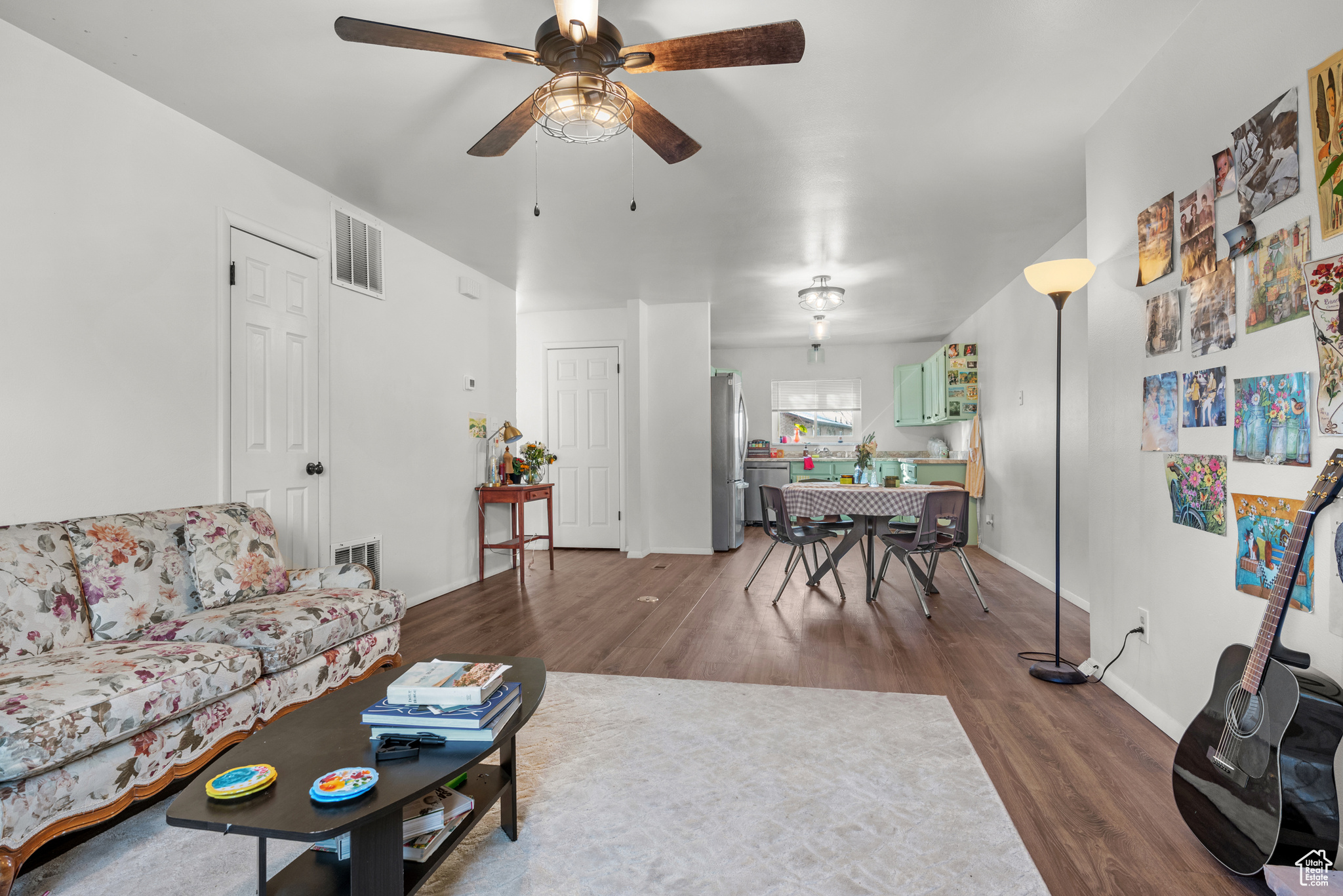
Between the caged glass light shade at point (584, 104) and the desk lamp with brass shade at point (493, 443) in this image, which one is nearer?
the caged glass light shade at point (584, 104)

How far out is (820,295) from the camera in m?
5.59

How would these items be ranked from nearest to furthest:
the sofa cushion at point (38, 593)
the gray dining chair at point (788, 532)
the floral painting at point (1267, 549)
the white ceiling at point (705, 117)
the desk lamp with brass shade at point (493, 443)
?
1. the floral painting at point (1267, 549)
2. the sofa cushion at point (38, 593)
3. the white ceiling at point (705, 117)
4. the gray dining chair at point (788, 532)
5. the desk lamp with brass shade at point (493, 443)

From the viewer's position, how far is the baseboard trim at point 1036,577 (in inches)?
169

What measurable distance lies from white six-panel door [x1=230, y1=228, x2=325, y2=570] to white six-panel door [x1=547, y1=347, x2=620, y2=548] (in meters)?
3.35

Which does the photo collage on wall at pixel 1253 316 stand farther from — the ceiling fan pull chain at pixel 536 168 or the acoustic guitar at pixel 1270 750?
the ceiling fan pull chain at pixel 536 168

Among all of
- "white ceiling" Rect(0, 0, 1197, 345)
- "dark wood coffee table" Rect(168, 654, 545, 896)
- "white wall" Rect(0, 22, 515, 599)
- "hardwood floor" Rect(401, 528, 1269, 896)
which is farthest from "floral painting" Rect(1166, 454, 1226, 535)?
"white wall" Rect(0, 22, 515, 599)

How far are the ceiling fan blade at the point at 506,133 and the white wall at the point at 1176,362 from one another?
2156mm

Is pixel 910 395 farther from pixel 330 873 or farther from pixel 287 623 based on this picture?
pixel 330 873

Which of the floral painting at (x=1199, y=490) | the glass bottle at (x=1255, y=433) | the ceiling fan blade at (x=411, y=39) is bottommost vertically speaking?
the floral painting at (x=1199, y=490)

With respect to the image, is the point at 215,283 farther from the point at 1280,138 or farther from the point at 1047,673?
the point at 1047,673

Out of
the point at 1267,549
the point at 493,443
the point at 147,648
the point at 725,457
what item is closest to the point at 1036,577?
the point at 725,457

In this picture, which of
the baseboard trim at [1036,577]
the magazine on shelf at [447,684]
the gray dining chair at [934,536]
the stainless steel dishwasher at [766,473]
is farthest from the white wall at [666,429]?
the magazine on shelf at [447,684]

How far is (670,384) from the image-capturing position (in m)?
6.50

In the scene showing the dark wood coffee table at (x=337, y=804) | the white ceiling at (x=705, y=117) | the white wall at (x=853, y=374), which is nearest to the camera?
the dark wood coffee table at (x=337, y=804)
